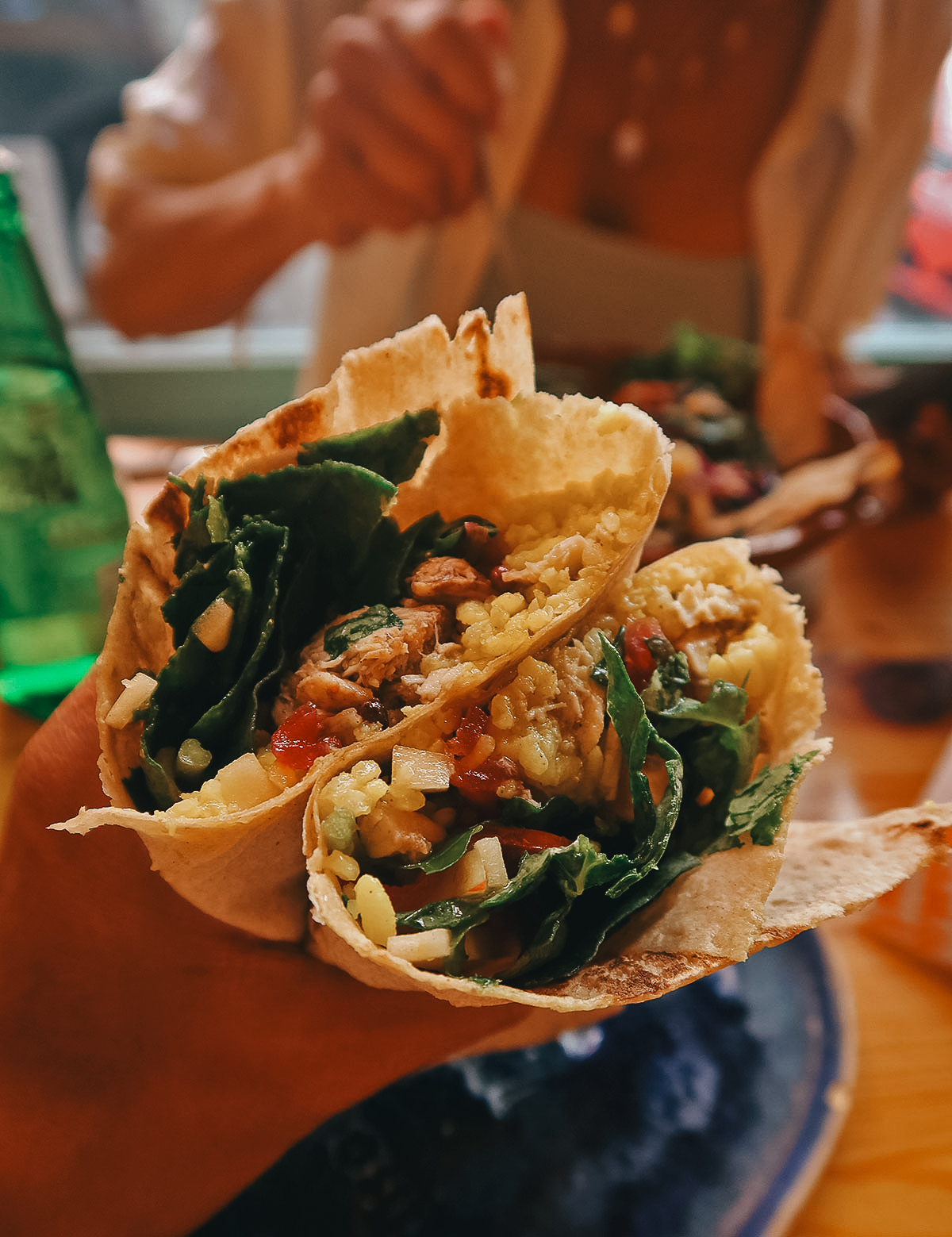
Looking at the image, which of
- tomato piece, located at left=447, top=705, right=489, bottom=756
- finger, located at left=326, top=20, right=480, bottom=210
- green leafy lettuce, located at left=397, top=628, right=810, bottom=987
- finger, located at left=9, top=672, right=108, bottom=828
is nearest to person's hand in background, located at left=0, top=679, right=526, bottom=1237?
finger, located at left=9, top=672, right=108, bottom=828

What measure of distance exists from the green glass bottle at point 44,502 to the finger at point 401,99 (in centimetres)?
118

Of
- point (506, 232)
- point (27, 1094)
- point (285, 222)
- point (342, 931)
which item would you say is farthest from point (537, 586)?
point (506, 232)

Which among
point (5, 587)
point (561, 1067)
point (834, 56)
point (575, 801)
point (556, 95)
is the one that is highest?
point (834, 56)

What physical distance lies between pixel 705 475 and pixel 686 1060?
129 cm

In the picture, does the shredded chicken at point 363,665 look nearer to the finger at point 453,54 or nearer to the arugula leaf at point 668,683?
the arugula leaf at point 668,683

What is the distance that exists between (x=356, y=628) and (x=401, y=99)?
76.9 inches

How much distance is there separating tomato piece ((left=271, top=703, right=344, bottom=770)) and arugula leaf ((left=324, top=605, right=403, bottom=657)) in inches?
2.4

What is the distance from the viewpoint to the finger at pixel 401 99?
213 centimetres

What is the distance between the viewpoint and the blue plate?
35.8 inches

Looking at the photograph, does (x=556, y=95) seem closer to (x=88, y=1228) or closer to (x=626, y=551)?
(x=626, y=551)

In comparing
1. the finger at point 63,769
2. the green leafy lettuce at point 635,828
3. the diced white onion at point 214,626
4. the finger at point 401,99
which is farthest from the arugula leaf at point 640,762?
the finger at point 401,99

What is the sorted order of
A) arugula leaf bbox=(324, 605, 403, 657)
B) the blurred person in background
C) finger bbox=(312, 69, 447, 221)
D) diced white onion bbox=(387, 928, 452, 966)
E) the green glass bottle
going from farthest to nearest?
the blurred person in background → finger bbox=(312, 69, 447, 221) → the green glass bottle → arugula leaf bbox=(324, 605, 403, 657) → diced white onion bbox=(387, 928, 452, 966)

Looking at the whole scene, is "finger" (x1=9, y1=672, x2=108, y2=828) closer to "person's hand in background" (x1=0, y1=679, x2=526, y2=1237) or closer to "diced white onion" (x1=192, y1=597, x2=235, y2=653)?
"person's hand in background" (x1=0, y1=679, x2=526, y2=1237)

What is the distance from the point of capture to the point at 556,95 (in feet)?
10.7
